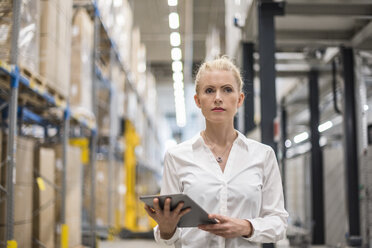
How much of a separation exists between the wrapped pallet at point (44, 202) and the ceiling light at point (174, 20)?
7.30 m

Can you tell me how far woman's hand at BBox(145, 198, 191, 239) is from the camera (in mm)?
1820

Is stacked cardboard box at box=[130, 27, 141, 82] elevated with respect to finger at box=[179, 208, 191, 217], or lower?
elevated

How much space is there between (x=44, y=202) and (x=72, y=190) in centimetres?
108

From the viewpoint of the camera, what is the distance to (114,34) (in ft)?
30.0

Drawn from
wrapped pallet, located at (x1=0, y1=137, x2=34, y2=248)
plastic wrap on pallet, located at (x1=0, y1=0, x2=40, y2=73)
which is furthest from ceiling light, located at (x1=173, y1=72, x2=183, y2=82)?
wrapped pallet, located at (x1=0, y1=137, x2=34, y2=248)

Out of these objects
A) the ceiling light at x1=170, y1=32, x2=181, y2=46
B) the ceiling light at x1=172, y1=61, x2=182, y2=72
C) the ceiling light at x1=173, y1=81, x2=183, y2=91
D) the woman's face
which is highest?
the ceiling light at x1=170, y1=32, x2=181, y2=46

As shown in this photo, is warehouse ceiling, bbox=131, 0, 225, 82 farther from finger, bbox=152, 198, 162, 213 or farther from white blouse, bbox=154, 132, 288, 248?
finger, bbox=152, 198, 162, 213

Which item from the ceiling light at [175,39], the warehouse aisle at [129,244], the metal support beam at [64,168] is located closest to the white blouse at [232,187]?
the metal support beam at [64,168]

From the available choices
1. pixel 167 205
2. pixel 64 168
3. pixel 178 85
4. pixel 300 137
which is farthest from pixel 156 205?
pixel 178 85

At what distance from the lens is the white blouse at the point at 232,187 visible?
1995 mm

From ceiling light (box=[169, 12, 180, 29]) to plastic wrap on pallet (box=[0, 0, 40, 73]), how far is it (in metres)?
7.24

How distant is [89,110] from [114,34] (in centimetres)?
275

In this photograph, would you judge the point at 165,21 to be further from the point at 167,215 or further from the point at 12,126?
the point at 167,215

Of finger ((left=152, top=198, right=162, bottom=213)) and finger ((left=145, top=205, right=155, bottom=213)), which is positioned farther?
finger ((left=145, top=205, right=155, bottom=213))
